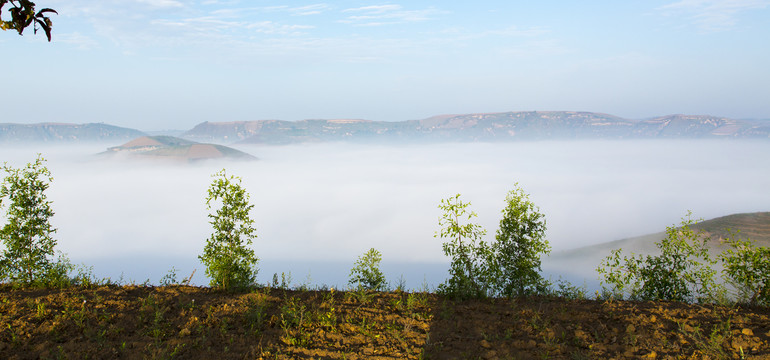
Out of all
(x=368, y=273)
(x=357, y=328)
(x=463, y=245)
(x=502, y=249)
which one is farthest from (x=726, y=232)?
(x=357, y=328)

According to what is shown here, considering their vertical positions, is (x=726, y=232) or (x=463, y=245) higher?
(x=463, y=245)

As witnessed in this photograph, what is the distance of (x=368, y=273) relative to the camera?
1279 cm

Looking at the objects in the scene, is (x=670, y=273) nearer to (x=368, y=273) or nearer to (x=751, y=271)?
(x=751, y=271)

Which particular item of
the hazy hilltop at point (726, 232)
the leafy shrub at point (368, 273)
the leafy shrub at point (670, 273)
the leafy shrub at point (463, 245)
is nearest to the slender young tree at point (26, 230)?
the leafy shrub at point (368, 273)

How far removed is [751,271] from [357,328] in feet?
33.7

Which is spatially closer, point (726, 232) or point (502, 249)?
point (502, 249)

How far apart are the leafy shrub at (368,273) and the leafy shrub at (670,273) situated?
6242 millimetres

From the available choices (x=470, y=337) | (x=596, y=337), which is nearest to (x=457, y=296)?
(x=470, y=337)

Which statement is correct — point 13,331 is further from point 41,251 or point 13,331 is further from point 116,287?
point 41,251

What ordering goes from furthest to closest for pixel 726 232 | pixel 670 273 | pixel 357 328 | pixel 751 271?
pixel 726 232 → pixel 670 273 → pixel 751 271 → pixel 357 328

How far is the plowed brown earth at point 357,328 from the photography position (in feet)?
26.0

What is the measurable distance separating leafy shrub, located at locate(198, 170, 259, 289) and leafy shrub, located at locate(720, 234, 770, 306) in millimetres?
12714

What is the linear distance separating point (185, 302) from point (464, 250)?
24.8 feet

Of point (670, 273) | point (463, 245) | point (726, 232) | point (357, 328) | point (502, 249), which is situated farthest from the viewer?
point (726, 232)
